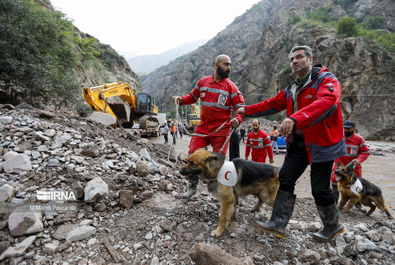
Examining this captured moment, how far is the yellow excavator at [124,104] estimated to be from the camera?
29.0ft

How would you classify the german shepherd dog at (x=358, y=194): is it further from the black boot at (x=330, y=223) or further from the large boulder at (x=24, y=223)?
the large boulder at (x=24, y=223)

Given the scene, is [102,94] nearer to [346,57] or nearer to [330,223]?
[330,223]

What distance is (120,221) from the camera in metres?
2.58

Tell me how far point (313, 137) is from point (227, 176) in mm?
1166

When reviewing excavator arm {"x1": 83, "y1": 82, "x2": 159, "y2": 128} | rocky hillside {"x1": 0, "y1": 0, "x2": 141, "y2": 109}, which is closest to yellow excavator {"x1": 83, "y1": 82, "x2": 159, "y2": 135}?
excavator arm {"x1": 83, "y1": 82, "x2": 159, "y2": 128}

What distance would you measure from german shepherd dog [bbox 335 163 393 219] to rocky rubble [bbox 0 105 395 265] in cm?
33

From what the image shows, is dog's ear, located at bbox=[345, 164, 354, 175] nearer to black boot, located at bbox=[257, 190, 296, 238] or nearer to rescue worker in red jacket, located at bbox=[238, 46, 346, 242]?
rescue worker in red jacket, located at bbox=[238, 46, 346, 242]

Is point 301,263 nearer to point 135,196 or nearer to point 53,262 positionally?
point 135,196

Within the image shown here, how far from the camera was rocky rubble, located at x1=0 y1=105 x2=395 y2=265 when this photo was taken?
199cm

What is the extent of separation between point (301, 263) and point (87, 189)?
3.03 meters

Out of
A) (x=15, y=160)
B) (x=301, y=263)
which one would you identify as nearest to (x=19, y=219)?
(x=15, y=160)

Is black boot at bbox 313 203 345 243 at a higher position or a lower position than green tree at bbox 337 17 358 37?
lower

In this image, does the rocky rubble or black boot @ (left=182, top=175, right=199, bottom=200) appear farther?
black boot @ (left=182, top=175, right=199, bottom=200)

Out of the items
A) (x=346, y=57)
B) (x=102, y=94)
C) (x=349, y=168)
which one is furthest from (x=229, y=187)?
(x=346, y=57)
